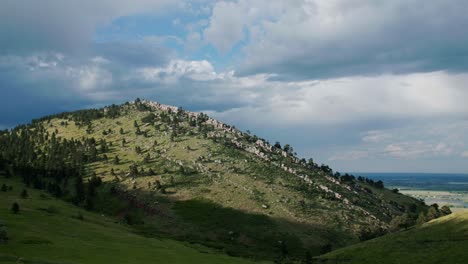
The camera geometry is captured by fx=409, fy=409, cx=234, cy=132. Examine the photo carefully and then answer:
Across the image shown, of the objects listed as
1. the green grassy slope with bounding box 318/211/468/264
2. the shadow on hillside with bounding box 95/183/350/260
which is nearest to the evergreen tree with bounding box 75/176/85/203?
the shadow on hillside with bounding box 95/183/350/260

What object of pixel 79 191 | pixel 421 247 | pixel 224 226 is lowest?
pixel 224 226

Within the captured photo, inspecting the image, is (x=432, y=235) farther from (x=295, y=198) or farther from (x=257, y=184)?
(x=257, y=184)

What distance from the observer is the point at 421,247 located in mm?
88125

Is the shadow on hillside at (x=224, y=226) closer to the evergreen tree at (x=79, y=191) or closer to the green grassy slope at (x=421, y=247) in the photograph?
the evergreen tree at (x=79, y=191)

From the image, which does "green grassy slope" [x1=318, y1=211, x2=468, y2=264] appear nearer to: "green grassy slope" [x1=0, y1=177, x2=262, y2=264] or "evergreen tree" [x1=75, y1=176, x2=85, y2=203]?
"green grassy slope" [x1=0, y1=177, x2=262, y2=264]

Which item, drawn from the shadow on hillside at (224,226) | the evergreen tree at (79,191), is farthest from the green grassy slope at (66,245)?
the evergreen tree at (79,191)

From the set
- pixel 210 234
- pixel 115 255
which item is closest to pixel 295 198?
pixel 210 234

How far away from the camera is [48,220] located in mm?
93312

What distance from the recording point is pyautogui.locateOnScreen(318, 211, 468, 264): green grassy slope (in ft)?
266

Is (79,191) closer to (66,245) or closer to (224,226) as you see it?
(224,226)

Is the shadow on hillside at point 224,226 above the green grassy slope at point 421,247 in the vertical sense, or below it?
below

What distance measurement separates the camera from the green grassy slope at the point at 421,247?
81125 mm

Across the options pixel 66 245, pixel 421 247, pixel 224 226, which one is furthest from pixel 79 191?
pixel 421 247

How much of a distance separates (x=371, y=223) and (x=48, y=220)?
132 m
